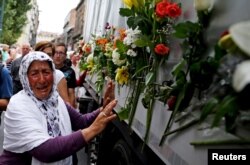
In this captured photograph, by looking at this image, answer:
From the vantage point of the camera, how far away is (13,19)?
123ft

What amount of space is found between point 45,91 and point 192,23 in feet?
4.46

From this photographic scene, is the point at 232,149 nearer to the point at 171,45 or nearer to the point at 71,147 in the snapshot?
the point at 171,45

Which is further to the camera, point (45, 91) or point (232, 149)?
point (45, 91)

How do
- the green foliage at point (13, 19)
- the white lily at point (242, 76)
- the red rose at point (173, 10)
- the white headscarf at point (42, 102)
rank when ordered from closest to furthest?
the white lily at point (242, 76)
the red rose at point (173, 10)
the white headscarf at point (42, 102)
the green foliage at point (13, 19)

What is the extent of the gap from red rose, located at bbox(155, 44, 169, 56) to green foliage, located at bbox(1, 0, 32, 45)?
33.6 m

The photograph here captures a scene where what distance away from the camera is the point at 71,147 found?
247cm

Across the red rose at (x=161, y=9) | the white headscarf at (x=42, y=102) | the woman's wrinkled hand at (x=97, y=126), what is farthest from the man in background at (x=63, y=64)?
the red rose at (x=161, y=9)

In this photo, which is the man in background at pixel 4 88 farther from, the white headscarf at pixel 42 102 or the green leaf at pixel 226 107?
the green leaf at pixel 226 107

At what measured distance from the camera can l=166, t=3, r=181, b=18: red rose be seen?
6.42 feet

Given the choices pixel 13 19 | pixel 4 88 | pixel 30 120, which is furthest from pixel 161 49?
pixel 13 19

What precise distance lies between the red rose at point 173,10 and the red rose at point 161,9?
0.15 feet

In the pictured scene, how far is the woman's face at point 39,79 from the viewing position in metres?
2.67

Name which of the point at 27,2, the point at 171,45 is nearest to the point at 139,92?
the point at 171,45

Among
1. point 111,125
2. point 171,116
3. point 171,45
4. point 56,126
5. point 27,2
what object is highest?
point 27,2
